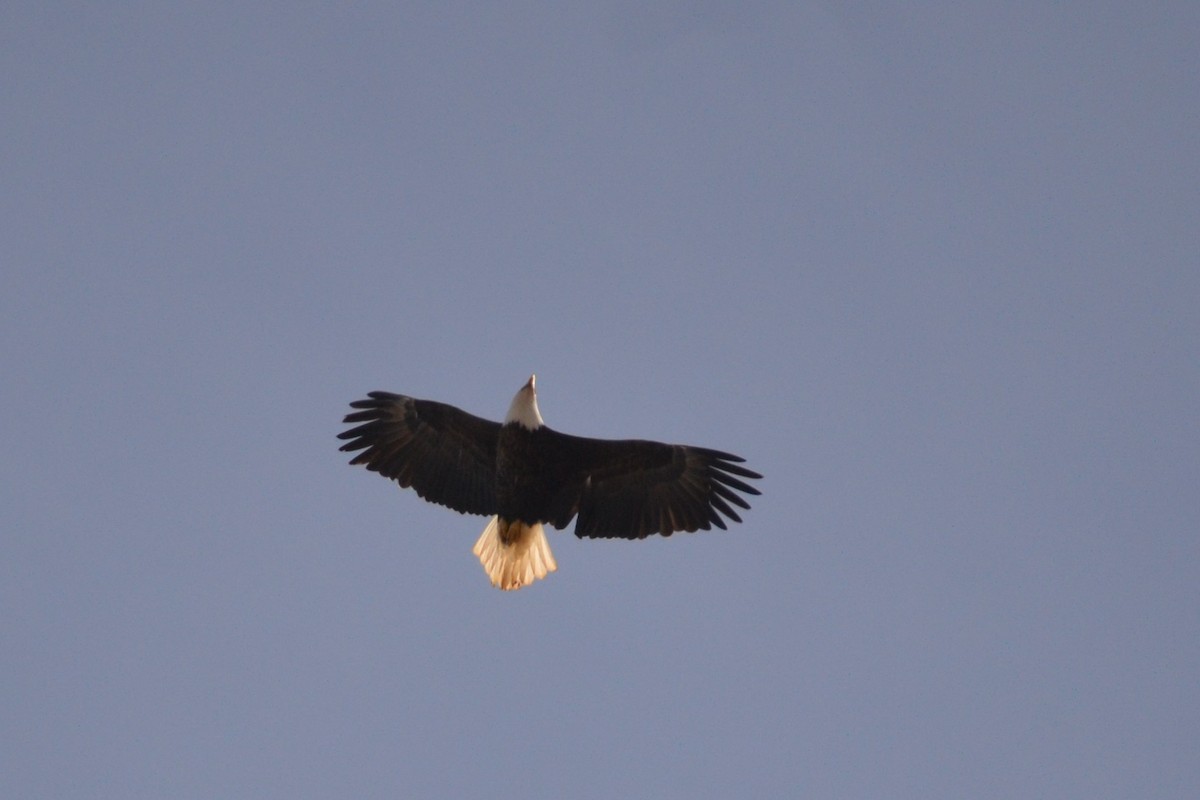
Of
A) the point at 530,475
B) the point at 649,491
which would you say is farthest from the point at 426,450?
the point at 649,491

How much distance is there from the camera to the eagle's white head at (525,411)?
11.2 metres

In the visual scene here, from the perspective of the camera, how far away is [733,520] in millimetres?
11391

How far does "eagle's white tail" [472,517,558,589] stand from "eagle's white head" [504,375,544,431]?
0.87 m

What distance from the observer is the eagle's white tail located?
11.6 m

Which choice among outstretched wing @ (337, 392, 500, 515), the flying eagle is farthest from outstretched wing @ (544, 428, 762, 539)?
outstretched wing @ (337, 392, 500, 515)

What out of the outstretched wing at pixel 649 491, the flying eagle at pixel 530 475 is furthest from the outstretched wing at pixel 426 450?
the outstretched wing at pixel 649 491

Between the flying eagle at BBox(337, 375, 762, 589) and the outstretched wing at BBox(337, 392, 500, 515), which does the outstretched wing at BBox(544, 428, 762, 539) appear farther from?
the outstretched wing at BBox(337, 392, 500, 515)

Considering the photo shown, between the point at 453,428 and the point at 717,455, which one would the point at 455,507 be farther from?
the point at 717,455

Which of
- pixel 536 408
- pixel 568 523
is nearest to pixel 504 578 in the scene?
pixel 568 523

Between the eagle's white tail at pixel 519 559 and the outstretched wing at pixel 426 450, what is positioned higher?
the outstretched wing at pixel 426 450

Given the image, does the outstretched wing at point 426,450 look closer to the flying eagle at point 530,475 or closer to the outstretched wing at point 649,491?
the flying eagle at point 530,475

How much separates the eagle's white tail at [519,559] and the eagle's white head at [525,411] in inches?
34.2

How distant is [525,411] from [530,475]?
0.49 m

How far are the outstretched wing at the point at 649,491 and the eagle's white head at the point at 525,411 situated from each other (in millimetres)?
466
